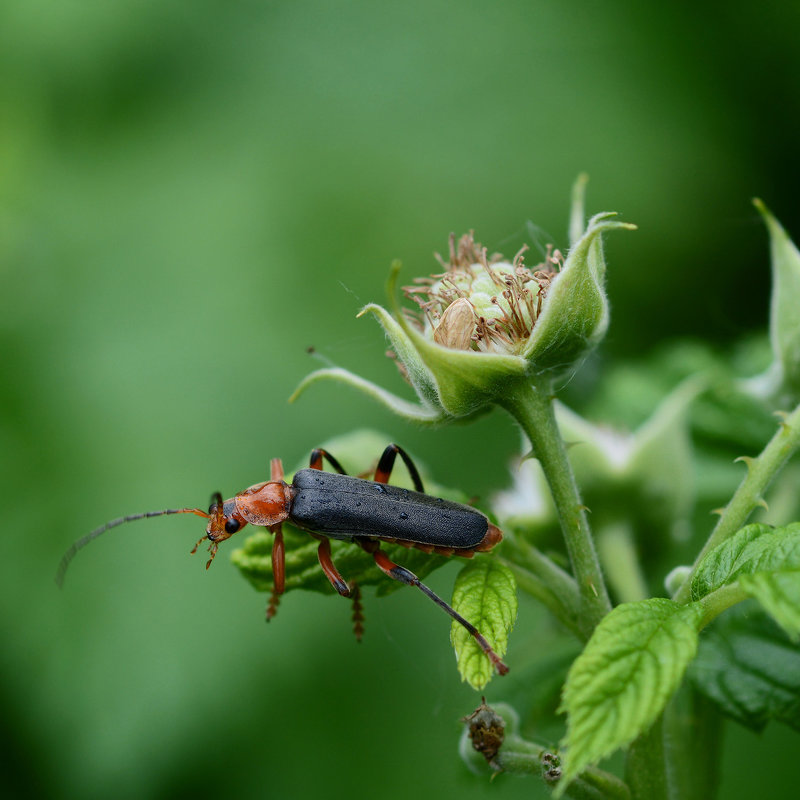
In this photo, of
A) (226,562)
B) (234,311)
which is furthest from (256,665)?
(234,311)

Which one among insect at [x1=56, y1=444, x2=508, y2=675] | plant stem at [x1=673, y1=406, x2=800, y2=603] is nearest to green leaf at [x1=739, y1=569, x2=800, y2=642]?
plant stem at [x1=673, y1=406, x2=800, y2=603]

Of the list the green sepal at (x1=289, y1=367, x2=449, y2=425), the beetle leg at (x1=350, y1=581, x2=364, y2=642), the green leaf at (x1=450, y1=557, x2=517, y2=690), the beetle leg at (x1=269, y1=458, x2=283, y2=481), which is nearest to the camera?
the green leaf at (x1=450, y1=557, x2=517, y2=690)

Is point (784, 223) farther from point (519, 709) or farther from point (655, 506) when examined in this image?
point (519, 709)

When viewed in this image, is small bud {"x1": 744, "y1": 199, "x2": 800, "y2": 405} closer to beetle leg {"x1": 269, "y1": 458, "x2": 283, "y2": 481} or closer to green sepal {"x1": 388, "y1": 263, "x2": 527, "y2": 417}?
green sepal {"x1": 388, "y1": 263, "x2": 527, "y2": 417}

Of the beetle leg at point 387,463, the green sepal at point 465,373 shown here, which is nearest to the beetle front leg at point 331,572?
the beetle leg at point 387,463

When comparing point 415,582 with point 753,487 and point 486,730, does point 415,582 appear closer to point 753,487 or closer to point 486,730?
point 486,730

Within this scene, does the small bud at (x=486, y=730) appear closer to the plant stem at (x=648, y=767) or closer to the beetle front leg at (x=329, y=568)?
the plant stem at (x=648, y=767)
